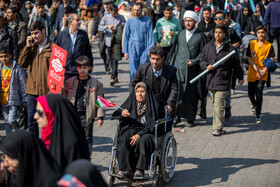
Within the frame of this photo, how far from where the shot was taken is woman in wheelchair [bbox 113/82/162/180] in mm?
6809

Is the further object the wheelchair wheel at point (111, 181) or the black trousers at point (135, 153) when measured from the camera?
the wheelchair wheel at point (111, 181)

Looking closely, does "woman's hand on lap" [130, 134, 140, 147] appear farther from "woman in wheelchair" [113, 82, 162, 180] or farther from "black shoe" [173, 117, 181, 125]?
"black shoe" [173, 117, 181, 125]

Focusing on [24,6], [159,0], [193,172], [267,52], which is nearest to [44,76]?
[193,172]

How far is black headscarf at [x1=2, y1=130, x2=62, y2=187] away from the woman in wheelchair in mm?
2794

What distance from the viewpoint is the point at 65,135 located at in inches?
191

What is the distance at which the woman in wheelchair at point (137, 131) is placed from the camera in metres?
6.81

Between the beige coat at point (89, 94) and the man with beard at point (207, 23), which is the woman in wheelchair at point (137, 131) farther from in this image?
the man with beard at point (207, 23)

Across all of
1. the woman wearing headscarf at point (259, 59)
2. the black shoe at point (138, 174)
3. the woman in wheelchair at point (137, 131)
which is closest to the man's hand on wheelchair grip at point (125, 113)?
the woman in wheelchair at point (137, 131)

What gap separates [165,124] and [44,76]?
192 centimetres

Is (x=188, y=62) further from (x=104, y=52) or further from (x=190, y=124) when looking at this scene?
(x=104, y=52)

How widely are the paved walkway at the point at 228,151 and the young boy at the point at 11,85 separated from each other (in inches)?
55.9

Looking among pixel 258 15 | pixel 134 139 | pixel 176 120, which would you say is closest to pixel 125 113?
pixel 134 139

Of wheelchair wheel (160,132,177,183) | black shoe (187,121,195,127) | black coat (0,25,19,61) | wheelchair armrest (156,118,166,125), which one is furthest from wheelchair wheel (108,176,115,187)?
black shoe (187,121,195,127)

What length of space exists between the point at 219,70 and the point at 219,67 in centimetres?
6
